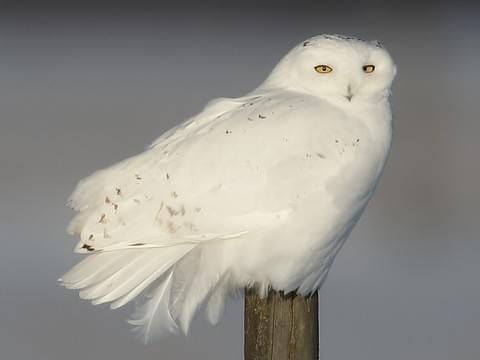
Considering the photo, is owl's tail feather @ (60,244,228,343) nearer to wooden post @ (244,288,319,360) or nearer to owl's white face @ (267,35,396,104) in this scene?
wooden post @ (244,288,319,360)

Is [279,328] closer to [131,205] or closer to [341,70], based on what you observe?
[131,205]

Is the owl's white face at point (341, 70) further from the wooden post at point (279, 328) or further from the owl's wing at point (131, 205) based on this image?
the wooden post at point (279, 328)

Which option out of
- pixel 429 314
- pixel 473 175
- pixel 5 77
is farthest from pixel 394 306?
pixel 5 77

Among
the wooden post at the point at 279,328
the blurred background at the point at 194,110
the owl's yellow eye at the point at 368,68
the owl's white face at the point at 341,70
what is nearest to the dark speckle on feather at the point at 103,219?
the wooden post at the point at 279,328

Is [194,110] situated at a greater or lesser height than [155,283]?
lesser

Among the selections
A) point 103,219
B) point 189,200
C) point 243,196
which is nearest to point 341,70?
point 243,196

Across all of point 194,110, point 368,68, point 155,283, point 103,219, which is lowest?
point 194,110

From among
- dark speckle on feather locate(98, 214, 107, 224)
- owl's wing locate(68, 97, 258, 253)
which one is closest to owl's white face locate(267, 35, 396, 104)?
owl's wing locate(68, 97, 258, 253)
